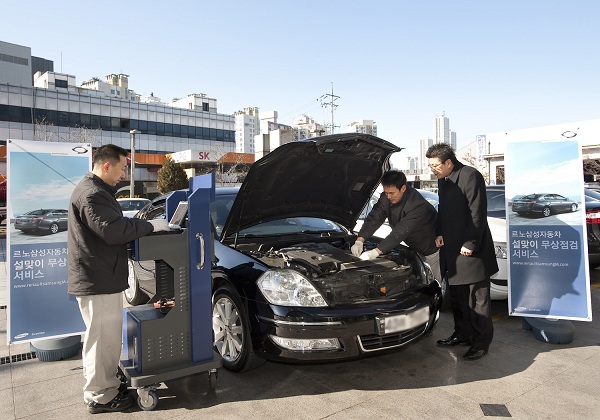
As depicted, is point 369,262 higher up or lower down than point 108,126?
lower down

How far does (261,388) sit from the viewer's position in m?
3.24

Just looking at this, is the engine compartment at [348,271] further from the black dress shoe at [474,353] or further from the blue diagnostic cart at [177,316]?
the black dress shoe at [474,353]

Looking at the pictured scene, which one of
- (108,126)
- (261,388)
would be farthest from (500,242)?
(108,126)

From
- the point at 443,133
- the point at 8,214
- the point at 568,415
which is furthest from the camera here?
the point at 443,133

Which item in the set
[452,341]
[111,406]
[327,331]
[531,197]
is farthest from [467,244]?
[111,406]

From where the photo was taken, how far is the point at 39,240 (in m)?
3.79

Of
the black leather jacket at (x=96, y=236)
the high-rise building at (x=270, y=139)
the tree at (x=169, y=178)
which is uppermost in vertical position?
the tree at (x=169, y=178)

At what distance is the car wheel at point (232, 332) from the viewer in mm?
3299

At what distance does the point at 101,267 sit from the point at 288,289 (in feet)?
4.22

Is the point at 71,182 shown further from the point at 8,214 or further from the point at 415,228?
the point at 415,228

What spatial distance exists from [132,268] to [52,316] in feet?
4.53

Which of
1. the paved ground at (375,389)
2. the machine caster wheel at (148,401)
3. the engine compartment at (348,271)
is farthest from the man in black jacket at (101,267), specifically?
the engine compartment at (348,271)

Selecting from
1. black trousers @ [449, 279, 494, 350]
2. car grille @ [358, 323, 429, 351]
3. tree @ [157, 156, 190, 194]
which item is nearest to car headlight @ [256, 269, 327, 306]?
car grille @ [358, 323, 429, 351]

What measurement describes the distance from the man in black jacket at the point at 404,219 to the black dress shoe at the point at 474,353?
793 millimetres
